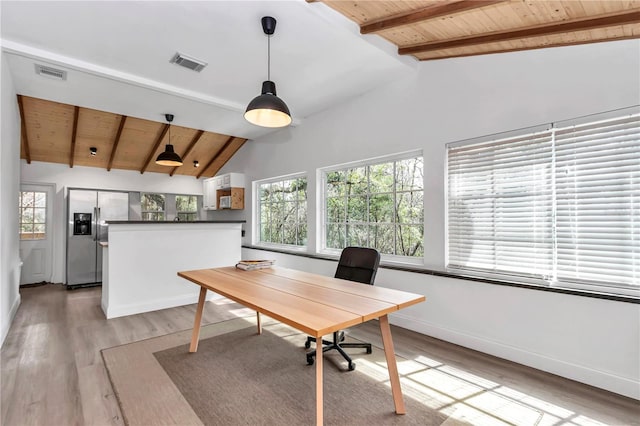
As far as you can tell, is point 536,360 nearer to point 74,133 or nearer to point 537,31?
point 537,31

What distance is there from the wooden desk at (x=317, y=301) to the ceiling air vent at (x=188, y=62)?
6.96 ft

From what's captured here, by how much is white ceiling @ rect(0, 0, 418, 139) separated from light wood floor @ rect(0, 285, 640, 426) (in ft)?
9.19

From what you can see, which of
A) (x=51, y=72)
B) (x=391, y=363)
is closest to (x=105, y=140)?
(x=51, y=72)

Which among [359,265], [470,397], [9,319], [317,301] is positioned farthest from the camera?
[9,319]

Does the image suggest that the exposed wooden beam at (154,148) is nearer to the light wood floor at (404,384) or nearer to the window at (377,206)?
the window at (377,206)

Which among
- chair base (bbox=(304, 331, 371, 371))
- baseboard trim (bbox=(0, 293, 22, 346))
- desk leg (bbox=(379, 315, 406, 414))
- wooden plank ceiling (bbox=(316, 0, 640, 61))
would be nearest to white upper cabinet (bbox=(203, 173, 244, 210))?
baseboard trim (bbox=(0, 293, 22, 346))

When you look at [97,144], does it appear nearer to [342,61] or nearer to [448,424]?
[342,61]

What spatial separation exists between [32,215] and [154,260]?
12.2ft

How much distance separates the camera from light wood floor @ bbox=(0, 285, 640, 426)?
196 centimetres

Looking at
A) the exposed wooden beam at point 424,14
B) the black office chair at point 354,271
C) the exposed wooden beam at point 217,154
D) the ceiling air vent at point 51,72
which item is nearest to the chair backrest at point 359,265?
the black office chair at point 354,271

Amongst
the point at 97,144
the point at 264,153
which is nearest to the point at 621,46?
the point at 264,153

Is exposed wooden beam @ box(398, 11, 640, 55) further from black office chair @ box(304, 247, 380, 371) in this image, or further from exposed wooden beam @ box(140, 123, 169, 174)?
exposed wooden beam @ box(140, 123, 169, 174)

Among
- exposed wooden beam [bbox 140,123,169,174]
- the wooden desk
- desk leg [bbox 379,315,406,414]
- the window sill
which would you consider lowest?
desk leg [bbox 379,315,406,414]

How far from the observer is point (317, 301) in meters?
1.90
